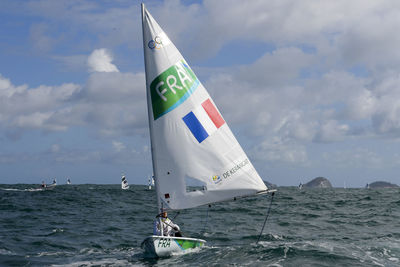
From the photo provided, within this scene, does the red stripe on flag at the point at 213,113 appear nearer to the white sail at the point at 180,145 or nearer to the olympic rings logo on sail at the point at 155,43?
the white sail at the point at 180,145

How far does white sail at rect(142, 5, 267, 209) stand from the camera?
54.6ft

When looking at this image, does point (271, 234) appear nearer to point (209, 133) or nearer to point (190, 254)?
point (190, 254)

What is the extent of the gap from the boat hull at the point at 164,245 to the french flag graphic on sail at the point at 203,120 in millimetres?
3984

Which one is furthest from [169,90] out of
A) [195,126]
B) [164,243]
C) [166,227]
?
[164,243]

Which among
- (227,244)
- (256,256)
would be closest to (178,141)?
(256,256)

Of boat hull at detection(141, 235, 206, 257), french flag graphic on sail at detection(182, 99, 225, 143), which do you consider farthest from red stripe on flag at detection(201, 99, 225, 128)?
boat hull at detection(141, 235, 206, 257)

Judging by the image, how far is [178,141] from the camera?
16.8 m

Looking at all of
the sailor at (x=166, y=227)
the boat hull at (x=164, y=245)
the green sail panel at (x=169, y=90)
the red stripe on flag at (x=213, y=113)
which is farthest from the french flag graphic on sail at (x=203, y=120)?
the boat hull at (x=164, y=245)

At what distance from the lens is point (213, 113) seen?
1723 centimetres

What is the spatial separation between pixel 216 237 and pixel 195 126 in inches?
360

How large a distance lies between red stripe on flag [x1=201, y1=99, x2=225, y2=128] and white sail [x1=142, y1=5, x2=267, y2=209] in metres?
0.36

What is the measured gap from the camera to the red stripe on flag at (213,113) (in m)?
17.1

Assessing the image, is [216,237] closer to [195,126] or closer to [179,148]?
[179,148]

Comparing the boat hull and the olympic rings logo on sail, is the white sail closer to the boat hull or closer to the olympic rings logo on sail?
the olympic rings logo on sail
